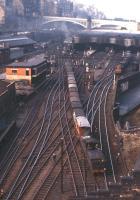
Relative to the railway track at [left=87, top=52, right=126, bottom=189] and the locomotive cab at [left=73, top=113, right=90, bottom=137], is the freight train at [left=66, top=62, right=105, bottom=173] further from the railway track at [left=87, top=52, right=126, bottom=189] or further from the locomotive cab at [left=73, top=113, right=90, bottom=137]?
the railway track at [left=87, top=52, right=126, bottom=189]

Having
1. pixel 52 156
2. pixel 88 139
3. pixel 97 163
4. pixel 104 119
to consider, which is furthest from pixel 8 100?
pixel 97 163

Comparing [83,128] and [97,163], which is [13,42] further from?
[97,163]

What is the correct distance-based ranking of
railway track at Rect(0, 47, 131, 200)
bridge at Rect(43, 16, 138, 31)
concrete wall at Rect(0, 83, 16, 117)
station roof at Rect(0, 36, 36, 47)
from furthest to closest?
1. bridge at Rect(43, 16, 138, 31)
2. station roof at Rect(0, 36, 36, 47)
3. concrete wall at Rect(0, 83, 16, 117)
4. railway track at Rect(0, 47, 131, 200)

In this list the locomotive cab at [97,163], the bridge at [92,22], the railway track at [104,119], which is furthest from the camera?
the bridge at [92,22]

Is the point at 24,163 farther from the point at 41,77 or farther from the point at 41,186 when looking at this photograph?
the point at 41,77

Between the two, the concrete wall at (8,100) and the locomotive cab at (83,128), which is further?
the concrete wall at (8,100)

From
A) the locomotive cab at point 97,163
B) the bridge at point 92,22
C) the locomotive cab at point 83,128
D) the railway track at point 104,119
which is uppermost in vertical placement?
the locomotive cab at point 83,128

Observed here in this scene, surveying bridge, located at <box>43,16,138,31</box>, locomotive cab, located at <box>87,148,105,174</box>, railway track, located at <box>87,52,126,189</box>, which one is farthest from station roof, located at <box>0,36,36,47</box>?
bridge, located at <box>43,16,138,31</box>

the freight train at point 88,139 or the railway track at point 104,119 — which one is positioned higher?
the freight train at point 88,139

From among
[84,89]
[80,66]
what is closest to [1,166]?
[84,89]

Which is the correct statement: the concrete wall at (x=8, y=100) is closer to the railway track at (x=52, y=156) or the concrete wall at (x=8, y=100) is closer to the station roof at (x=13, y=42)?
the railway track at (x=52, y=156)

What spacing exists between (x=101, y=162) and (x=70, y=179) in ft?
4.18

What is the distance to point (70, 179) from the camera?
1642 centimetres

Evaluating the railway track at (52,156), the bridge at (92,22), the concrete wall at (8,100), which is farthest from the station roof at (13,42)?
the bridge at (92,22)
